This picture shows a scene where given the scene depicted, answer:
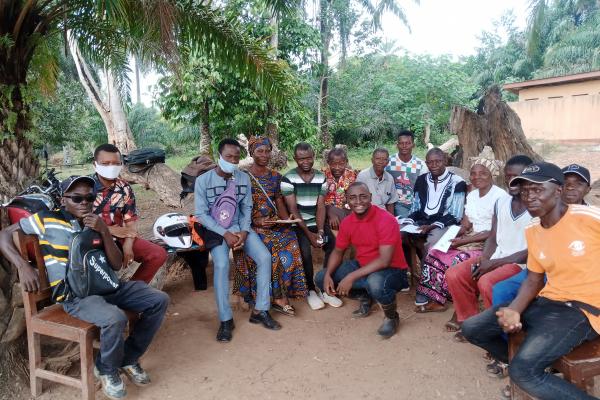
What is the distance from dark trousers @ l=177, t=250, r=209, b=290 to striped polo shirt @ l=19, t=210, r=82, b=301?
1.78 meters

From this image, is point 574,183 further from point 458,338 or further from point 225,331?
point 225,331

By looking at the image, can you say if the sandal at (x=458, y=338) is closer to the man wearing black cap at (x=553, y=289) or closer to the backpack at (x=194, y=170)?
the man wearing black cap at (x=553, y=289)

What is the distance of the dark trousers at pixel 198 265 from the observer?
4465mm

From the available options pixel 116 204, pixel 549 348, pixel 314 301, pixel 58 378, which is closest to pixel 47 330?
pixel 58 378

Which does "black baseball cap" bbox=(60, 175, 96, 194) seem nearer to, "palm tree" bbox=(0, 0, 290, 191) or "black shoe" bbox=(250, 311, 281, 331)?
"palm tree" bbox=(0, 0, 290, 191)

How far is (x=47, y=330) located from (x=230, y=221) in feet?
5.07

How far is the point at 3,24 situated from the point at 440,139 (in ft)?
62.7

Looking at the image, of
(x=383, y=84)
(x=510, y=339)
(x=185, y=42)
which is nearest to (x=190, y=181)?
(x=185, y=42)

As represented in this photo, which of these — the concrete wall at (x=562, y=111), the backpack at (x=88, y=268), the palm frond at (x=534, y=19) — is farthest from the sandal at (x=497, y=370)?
the concrete wall at (x=562, y=111)

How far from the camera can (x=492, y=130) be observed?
19.6ft

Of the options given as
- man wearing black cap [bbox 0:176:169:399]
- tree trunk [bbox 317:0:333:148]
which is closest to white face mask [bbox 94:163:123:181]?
man wearing black cap [bbox 0:176:169:399]

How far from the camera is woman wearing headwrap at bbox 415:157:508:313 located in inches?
146

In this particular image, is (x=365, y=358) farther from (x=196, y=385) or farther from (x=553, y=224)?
(x=553, y=224)

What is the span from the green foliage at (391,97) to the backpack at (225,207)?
14.9 meters
